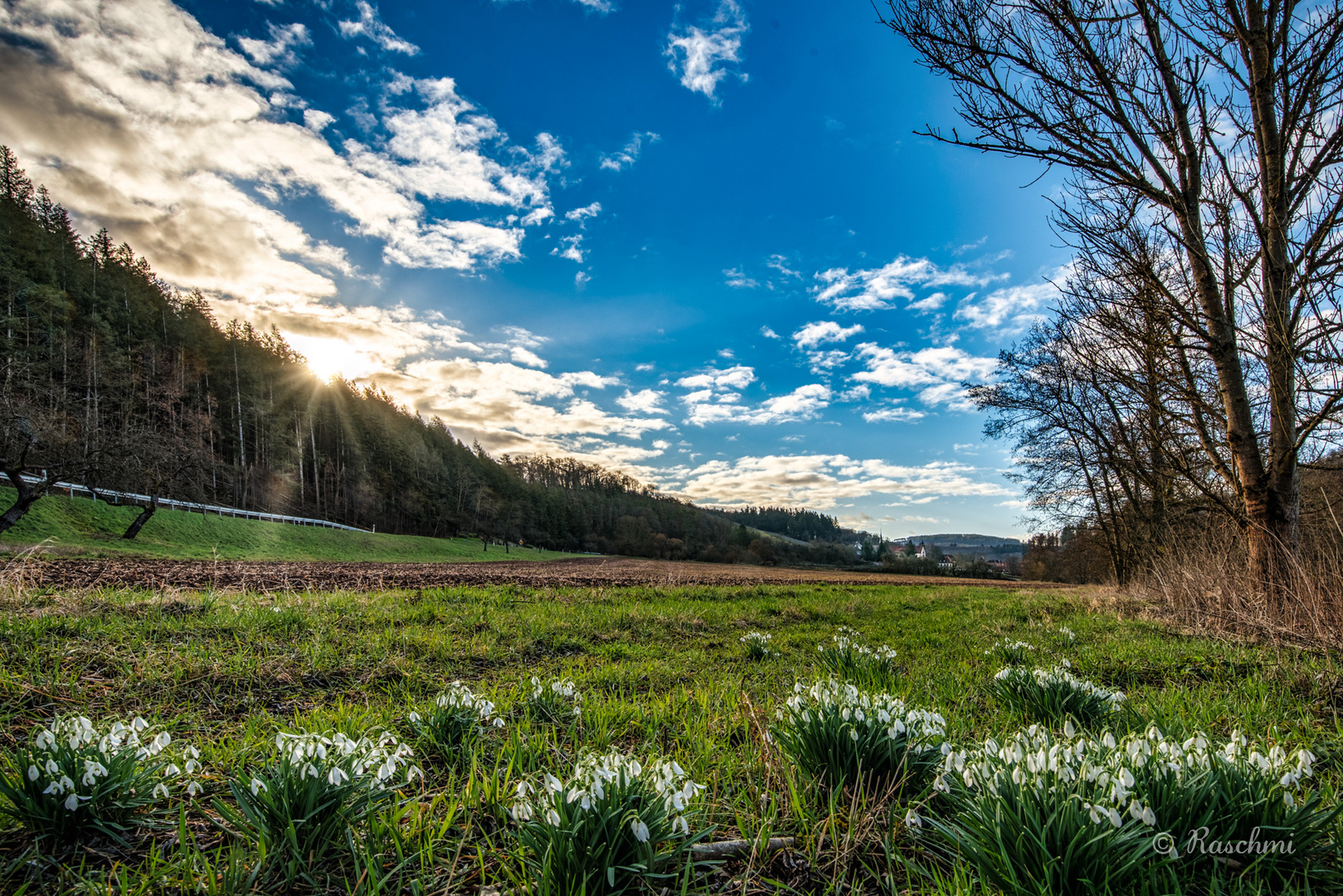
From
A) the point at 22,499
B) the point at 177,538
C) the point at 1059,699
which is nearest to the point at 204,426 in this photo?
the point at 177,538

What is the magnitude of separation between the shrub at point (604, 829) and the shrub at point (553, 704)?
5.35 feet

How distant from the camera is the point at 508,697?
13.1 ft

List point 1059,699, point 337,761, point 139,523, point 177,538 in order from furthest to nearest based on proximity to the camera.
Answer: point 177,538 → point 139,523 → point 1059,699 → point 337,761

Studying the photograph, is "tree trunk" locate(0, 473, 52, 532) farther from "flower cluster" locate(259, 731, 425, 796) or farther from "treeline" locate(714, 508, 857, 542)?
"treeline" locate(714, 508, 857, 542)

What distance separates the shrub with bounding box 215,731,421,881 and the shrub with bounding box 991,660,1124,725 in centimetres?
397

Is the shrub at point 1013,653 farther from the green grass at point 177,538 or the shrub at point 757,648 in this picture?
the green grass at point 177,538

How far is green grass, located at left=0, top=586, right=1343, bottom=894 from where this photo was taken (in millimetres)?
1952

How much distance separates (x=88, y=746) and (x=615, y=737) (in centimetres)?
257

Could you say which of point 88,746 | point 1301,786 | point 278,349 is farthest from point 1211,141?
point 278,349

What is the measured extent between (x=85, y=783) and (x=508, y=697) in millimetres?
2316

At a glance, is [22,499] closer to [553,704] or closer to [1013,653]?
[553,704]

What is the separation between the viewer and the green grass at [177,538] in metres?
19.5

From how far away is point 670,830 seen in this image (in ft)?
6.31

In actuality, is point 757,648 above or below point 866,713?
below
